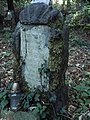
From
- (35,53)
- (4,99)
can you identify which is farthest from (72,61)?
(4,99)

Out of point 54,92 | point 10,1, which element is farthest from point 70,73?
point 10,1

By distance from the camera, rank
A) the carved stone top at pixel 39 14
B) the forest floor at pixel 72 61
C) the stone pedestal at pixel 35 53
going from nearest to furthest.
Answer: the carved stone top at pixel 39 14, the stone pedestal at pixel 35 53, the forest floor at pixel 72 61

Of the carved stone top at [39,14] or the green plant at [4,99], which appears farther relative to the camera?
the green plant at [4,99]

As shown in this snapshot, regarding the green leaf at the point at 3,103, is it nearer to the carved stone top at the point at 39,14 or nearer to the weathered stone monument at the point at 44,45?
the weathered stone monument at the point at 44,45

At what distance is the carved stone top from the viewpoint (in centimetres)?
372

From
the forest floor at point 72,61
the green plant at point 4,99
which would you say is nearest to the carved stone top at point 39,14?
the green plant at point 4,99

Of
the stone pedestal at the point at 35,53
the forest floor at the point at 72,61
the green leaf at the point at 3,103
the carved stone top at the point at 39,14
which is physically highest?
the carved stone top at the point at 39,14

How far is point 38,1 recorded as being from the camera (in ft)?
12.9

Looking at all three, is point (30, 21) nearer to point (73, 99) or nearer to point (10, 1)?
point (73, 99)

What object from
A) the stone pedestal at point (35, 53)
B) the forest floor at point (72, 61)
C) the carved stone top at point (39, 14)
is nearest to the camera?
the carved stone top at point (39, 14)

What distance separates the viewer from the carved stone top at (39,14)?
3719mm

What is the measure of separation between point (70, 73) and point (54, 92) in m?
2.19

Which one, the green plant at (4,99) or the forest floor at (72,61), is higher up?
the green plant at (4,99)

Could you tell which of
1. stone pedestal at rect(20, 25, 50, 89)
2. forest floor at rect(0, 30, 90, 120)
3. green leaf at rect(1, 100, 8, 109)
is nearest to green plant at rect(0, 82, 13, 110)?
green leaf at rect(1, 100, 8, 109)
